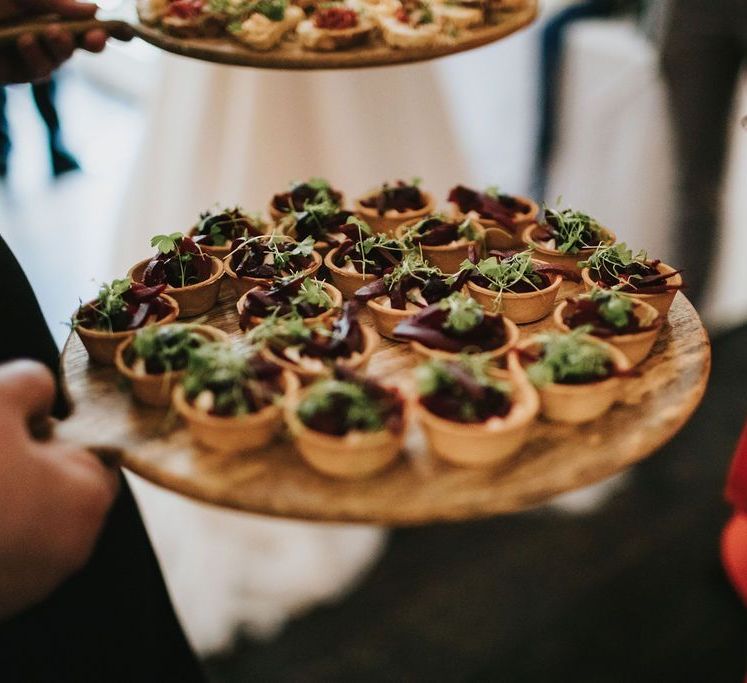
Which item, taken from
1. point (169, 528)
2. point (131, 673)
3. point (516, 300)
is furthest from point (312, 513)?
point (169, 528)

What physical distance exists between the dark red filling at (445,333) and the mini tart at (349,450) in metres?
0.25

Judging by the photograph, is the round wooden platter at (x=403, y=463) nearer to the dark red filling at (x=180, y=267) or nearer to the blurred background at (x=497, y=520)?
the dark red filling at (x=180, y=267)

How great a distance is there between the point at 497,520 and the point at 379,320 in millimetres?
1629

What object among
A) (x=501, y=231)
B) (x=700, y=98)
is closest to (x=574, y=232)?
(x=501, y=231)

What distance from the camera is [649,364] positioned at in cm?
143

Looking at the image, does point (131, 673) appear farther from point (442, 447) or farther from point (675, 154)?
point (675, 154)

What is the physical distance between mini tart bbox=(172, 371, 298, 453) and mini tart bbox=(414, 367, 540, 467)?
233 millimetres

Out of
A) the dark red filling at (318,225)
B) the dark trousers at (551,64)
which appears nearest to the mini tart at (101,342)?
the dark red filling at (318,225)

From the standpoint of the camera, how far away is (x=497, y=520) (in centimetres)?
296

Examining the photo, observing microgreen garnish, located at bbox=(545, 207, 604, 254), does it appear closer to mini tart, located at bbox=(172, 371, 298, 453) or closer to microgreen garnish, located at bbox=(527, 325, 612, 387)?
microgreen garnish, located at bbox=(527, 325, 612, 387)

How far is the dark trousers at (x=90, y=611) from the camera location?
1501mm

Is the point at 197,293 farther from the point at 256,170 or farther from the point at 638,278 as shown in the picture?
the point at 256,170

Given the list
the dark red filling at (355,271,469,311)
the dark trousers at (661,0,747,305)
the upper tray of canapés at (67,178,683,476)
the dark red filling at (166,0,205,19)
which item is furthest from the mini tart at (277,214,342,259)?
the dark trousers at (661,0,747,305)

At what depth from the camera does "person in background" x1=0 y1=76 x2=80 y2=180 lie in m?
2.34
